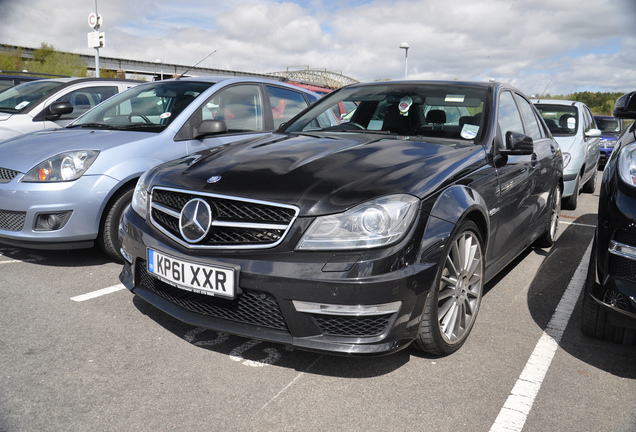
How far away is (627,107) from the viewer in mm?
3588

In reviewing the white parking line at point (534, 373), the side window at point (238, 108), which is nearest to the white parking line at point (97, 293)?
the side window at point (238, 108)

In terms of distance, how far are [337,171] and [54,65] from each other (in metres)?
56.4

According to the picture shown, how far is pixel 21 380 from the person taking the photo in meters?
2.48

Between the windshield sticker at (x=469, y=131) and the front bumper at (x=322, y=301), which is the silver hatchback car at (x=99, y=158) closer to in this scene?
the front bumper at (x=322, y=301)

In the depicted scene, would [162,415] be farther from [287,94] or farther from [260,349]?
[287,94]

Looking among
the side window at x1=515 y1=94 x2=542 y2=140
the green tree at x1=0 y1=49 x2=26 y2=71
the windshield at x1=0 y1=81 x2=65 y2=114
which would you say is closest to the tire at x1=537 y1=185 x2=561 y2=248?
the side window at x1=515 y1=94 x2=542 y2=140

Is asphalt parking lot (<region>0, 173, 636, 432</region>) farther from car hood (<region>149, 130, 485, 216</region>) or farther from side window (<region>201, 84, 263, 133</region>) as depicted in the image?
side window (<region>201, 84, 263, 133</region>)

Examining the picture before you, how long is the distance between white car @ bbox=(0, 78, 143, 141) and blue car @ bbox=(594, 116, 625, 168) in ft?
42.3

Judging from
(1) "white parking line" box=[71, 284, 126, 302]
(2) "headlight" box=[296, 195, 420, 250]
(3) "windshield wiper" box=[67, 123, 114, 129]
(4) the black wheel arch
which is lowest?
(1) "white parking line" box=[71, 284, 126, 302]

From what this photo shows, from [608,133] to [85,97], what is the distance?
13921 mm

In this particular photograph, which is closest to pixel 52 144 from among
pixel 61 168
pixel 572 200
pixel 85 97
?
pixel 61 168

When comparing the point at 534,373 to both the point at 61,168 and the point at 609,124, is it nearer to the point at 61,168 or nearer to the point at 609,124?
the point at 61,168

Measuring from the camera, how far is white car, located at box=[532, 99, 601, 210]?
6.98 m

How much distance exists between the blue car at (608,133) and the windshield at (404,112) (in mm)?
12793
